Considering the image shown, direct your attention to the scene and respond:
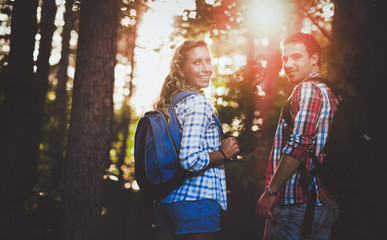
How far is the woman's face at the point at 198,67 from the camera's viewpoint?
2695mm

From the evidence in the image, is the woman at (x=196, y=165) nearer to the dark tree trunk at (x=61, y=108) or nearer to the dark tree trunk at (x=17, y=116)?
the dark tree trunk at (x=17, y=116)

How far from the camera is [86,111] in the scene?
3730mm

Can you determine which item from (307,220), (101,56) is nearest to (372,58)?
(307,220)

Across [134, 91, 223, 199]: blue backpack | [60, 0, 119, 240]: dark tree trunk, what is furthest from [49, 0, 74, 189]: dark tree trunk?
[134, 91, 223, 199]: blue backpack

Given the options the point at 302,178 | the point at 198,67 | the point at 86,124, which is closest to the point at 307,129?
the point at 302,178

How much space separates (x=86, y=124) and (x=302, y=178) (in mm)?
2489

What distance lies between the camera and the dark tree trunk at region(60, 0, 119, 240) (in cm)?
372

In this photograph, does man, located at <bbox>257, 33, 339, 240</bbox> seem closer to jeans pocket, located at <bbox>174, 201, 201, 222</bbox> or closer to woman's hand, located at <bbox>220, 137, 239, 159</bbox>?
woman's hand, located at <bbox>220, 137, 239, 159</bbox>

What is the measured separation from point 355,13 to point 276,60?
1602 millimetres

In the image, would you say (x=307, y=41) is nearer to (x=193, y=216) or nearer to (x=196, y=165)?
(x=196, y=165)

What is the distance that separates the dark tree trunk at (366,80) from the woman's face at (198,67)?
6.12 ft

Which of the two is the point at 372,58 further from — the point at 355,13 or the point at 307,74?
the point at 307,74

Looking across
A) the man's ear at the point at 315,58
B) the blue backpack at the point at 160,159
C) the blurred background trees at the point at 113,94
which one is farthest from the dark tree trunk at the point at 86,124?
the man's ear at the point at 315,58

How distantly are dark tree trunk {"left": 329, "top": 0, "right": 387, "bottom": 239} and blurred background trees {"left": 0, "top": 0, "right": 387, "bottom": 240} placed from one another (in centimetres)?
1
